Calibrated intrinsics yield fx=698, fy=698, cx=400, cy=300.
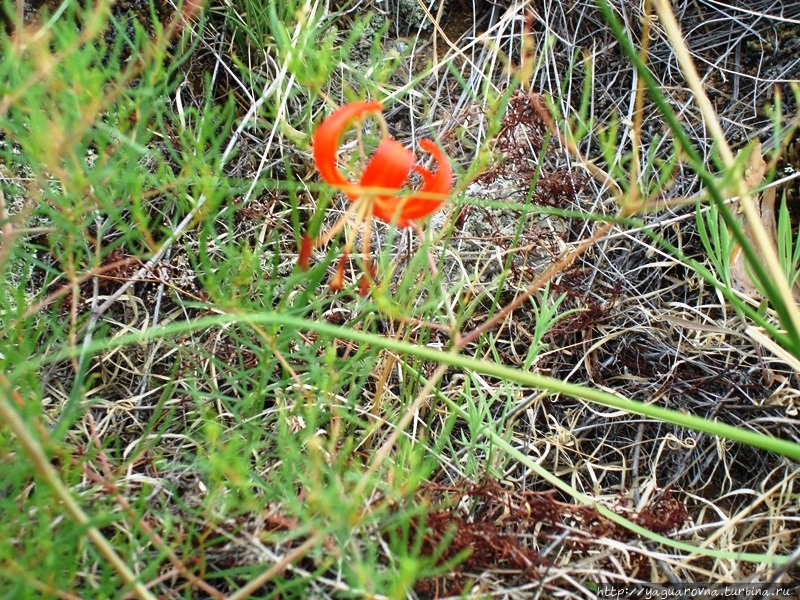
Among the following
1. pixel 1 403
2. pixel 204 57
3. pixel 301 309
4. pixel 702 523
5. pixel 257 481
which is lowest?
pixel 702 523

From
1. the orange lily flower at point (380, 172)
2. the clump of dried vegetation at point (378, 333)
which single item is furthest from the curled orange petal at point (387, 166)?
the clump of dried vegetation at point (378, 333)

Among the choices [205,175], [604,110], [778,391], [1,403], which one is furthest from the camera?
[604,110]

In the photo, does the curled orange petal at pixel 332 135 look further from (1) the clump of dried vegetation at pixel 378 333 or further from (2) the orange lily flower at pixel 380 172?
(1) the clump of dried vegetation at pixel 378 333

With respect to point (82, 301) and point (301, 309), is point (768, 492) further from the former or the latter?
point (82, 301)

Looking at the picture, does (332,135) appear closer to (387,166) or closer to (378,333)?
(387,166)

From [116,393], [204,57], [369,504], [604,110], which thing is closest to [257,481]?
[369,504]

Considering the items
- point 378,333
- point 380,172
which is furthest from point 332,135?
point 378,333
